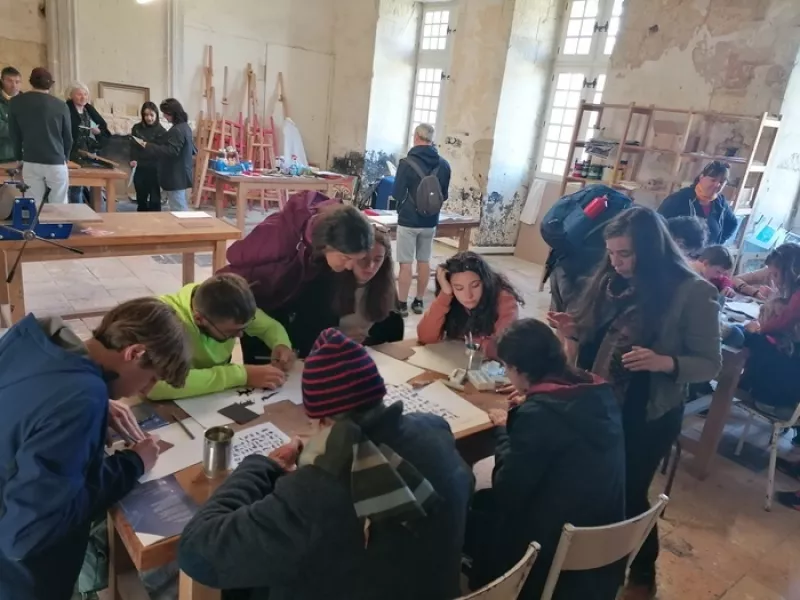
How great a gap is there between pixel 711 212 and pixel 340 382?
13.4ft

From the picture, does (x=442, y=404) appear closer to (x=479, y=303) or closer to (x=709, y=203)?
(x=479, y=303)

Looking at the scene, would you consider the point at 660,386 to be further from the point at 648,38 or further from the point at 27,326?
the point at 648,38

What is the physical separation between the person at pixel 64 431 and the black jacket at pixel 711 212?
3881 millimetres

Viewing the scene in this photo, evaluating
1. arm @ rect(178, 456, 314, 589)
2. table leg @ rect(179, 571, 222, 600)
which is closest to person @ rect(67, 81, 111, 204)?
table leg @ rect(179, 571, 222, 600)

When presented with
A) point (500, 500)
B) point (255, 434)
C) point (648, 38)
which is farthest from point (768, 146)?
point (255, 434)

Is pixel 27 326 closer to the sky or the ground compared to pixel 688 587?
closer to the sky

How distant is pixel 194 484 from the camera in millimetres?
1445

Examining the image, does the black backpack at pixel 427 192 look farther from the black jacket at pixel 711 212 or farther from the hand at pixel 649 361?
the hand at pixel 649 361

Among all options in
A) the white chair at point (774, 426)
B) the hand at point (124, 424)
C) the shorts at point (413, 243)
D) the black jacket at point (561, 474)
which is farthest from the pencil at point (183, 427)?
the shorts at point (413, 243)

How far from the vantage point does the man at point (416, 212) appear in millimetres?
4898

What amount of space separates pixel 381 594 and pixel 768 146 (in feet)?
18.0

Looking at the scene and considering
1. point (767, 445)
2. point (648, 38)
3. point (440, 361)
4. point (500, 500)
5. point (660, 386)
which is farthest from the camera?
point (648, 38)

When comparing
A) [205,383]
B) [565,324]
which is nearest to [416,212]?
[565,324]

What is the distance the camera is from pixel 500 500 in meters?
1.62
